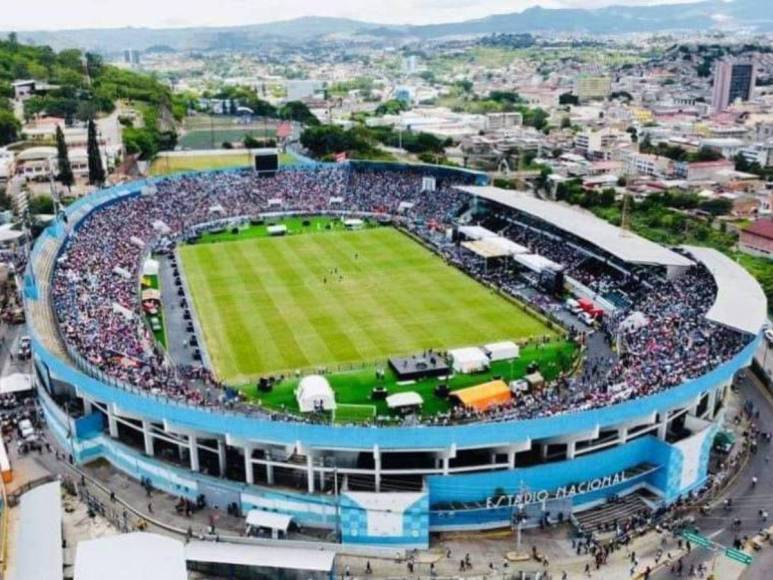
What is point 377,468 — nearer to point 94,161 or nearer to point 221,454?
point 221,454

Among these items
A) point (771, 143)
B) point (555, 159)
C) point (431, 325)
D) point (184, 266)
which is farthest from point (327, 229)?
point (771, 143)

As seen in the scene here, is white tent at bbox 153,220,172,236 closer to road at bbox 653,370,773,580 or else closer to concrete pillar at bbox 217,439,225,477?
concrete pillar at bbox 217,439,225,477

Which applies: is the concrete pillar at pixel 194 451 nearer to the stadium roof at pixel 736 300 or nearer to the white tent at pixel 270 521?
the white tent at pixel 270 521

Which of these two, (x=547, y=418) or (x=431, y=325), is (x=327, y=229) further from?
(x=547, y=418)

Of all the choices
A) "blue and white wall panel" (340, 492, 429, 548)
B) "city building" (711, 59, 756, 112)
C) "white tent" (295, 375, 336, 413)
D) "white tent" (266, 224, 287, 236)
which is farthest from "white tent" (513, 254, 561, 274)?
"city building" (711, 59, 756, 112)

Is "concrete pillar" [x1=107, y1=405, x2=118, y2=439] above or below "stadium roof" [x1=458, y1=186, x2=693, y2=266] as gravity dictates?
below


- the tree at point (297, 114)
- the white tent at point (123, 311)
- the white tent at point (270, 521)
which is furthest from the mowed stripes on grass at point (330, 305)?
the tree at point (297, 114)

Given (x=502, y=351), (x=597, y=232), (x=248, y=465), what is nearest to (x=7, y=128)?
(x=597, y=232)
